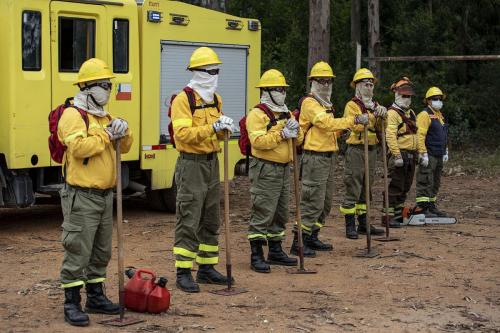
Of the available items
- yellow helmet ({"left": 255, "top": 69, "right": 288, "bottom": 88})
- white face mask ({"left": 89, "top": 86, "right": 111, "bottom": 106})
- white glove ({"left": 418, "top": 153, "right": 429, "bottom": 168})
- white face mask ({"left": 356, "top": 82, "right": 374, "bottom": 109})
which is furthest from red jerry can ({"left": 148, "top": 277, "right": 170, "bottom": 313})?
white glove ({"left": 418, "top": 153, "right": 429, "bottom": 168})

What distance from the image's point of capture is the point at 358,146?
446 inches

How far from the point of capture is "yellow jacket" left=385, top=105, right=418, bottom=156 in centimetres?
1203

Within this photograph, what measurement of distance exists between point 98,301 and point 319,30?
11104 mm

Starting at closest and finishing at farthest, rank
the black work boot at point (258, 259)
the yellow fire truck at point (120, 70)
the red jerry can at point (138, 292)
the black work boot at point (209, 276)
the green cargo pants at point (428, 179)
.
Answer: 1. the red jerry can at point (138, 292)
2. the black work boot at point (209, 276)
3. the black work boot at point (258, 259)
4. the yellow fire truck at point (120, 70)
5. the green cargo pants at point (428, 179)

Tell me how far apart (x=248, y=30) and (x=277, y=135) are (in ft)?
17.1

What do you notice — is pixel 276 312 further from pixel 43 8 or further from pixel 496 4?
pixel 496 4

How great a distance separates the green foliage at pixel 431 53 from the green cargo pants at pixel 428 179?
26.5 feet

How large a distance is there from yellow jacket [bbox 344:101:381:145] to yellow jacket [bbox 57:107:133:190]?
14.2ft

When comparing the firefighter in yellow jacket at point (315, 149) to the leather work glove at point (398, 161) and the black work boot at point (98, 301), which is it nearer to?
the leather work glove at point (398, 161)

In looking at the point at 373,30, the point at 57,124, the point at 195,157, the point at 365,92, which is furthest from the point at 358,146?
the point at 373,30

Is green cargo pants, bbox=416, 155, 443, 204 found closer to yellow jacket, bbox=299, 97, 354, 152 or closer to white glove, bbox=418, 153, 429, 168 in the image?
white glove, bbox=418, 153, 429, 168

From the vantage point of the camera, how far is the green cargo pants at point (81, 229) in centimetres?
711

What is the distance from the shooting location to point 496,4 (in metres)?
26.8

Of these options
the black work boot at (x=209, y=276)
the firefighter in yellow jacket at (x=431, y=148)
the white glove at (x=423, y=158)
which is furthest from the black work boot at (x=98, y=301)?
the firefighter in yellow jacket at (x=431, y=148)
